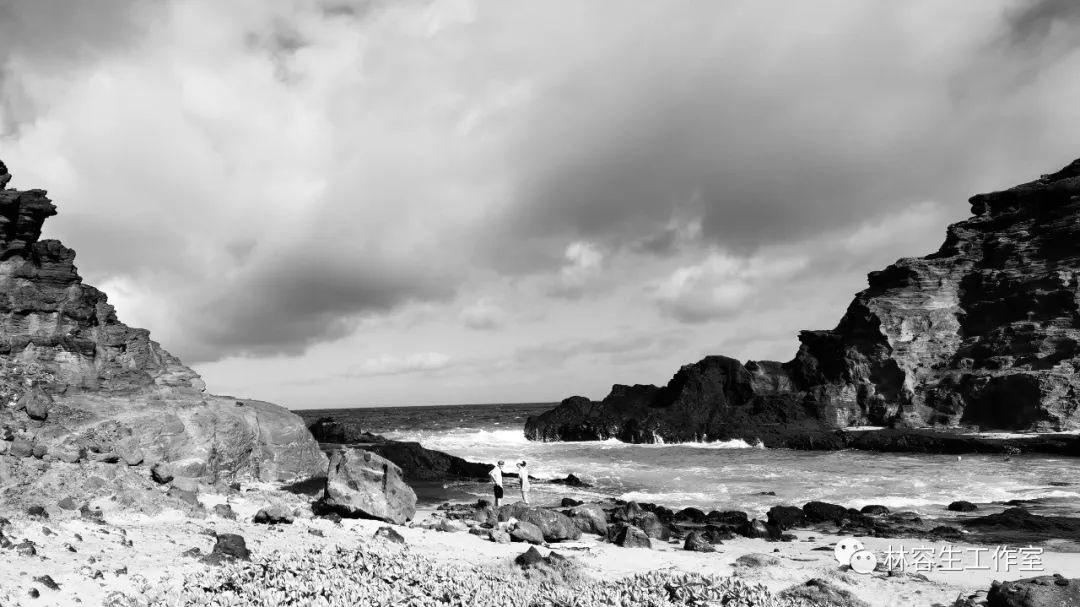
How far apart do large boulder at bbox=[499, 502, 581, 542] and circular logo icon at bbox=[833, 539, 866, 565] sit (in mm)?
5711

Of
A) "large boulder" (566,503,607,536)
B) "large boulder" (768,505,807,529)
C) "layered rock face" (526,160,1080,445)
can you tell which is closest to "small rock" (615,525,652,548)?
"large boulder" (566,503,607,536)

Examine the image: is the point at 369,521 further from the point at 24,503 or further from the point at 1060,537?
the point at 1060,537

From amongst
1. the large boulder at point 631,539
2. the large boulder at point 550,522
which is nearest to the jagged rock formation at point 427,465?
the large boulder at point 550,522

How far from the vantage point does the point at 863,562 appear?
12.1 metres

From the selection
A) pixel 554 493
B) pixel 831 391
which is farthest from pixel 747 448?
pixel 554 493

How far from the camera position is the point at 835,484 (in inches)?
1079

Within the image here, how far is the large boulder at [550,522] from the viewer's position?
14.6 m

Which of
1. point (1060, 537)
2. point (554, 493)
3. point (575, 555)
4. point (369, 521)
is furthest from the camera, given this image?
point (554, 493)

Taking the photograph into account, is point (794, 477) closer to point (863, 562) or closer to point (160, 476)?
point (863, 562)

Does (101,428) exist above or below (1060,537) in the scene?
above

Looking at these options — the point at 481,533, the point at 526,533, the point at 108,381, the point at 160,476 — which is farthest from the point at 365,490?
the point at 108,381

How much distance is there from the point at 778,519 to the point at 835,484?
36.6 ft

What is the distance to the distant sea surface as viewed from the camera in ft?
75.7

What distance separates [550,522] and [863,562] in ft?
21.8
